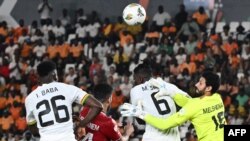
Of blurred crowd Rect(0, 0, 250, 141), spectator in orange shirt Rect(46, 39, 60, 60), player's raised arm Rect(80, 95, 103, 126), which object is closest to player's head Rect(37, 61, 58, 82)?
player's raised arm Rect(80, 95, 103, 126)

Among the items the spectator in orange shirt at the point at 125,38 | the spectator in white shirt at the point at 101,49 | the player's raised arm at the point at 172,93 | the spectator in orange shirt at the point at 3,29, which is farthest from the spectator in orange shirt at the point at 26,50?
the player's raised arm at the point at 172,93

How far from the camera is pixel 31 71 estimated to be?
2162cm

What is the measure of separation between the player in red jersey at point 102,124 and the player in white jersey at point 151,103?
681 millimetres

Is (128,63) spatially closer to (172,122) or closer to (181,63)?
(181,63)

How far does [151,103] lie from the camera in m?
9.66

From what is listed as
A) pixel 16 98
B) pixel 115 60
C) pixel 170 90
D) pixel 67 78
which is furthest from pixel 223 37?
pixel 170 90

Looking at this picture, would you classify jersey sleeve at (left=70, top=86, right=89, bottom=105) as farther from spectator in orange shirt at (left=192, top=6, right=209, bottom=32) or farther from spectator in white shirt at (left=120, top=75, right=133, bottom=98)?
spectator in orange shirt at (left=192, top=6, right=209, bottom=32)

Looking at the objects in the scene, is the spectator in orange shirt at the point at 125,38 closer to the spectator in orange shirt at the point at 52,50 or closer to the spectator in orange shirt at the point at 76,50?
the spectator in orange shirt at the point at 76,50

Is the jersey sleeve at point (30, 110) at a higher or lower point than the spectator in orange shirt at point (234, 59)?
higher

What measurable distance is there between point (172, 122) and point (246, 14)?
49.2ft

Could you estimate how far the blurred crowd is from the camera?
19.1 meters

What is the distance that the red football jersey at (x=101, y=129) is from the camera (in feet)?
29.7

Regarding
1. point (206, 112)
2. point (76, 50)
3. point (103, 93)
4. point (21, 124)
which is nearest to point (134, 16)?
point (103, 93)

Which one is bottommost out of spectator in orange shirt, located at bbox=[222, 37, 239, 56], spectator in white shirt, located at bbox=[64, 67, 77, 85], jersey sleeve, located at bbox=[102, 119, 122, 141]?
spectator in white shirt, located at bbox=[64, 67, 77, 85]
